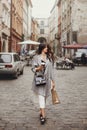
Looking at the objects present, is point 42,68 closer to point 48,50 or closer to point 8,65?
point 48,50

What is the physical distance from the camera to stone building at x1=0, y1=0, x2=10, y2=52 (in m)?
37.4

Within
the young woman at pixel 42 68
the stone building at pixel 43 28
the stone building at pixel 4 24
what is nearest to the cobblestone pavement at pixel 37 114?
the young woman at pixel 42 68

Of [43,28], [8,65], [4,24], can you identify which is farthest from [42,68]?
[43,28]

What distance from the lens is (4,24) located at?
39.5 meters

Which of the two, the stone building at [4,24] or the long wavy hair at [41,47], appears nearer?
the long wavy hair at [41,47]

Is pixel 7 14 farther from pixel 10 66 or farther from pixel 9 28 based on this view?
pixel 10 66

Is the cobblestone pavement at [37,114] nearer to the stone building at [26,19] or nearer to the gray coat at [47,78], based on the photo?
the gray coat at [47,78]

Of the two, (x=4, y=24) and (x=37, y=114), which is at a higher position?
(x=4, y=24)

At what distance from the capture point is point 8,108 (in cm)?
952

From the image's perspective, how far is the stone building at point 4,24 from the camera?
37.4m

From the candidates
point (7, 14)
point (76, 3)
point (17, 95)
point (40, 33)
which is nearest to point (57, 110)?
point (17, 95)

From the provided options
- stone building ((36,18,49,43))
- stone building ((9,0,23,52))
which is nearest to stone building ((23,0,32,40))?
stone building ((9,0,23,52))

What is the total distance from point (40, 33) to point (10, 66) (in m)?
114

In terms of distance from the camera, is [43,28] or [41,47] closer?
[41,47]
